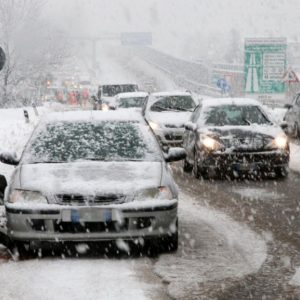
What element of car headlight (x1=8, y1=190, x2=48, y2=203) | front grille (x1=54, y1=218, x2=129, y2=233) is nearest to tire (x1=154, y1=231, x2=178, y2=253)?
front grille (x1=54, y1=218, x2=129, y2=233)

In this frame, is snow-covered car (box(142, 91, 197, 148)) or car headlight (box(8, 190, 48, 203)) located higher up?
car headlight (box(8, 190, 48, 203))

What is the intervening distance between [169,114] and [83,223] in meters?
13.5

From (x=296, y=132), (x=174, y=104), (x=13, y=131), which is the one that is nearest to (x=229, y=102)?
(x=174, y=104)

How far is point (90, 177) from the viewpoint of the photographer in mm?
7703

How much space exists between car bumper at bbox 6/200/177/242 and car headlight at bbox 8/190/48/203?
11 centimetres

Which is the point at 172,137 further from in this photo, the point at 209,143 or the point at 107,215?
the point at 107,215

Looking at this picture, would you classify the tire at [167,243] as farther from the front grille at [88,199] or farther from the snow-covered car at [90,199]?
the front grille at [88,199]

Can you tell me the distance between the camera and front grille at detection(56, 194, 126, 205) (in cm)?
739

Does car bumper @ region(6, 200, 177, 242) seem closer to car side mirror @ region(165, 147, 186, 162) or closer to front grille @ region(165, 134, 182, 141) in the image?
car side mirror @ region(165, 147, 186, 162)

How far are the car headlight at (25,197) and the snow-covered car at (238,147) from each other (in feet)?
21.4

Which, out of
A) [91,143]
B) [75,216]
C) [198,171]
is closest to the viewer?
[75,216]

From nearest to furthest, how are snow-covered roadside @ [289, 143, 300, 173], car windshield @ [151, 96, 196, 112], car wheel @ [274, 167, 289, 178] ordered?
car wheel @ [274, 167, 289, 178]
snow-covered roadside @ [289, 143, 300, 173]
car windshield @ [151, 96, 196, 112]

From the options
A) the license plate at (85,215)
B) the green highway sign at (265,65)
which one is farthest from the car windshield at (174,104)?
the license plate at (85,215)

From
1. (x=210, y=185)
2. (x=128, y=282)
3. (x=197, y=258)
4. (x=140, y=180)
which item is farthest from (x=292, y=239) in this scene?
(x=210, y=185)
